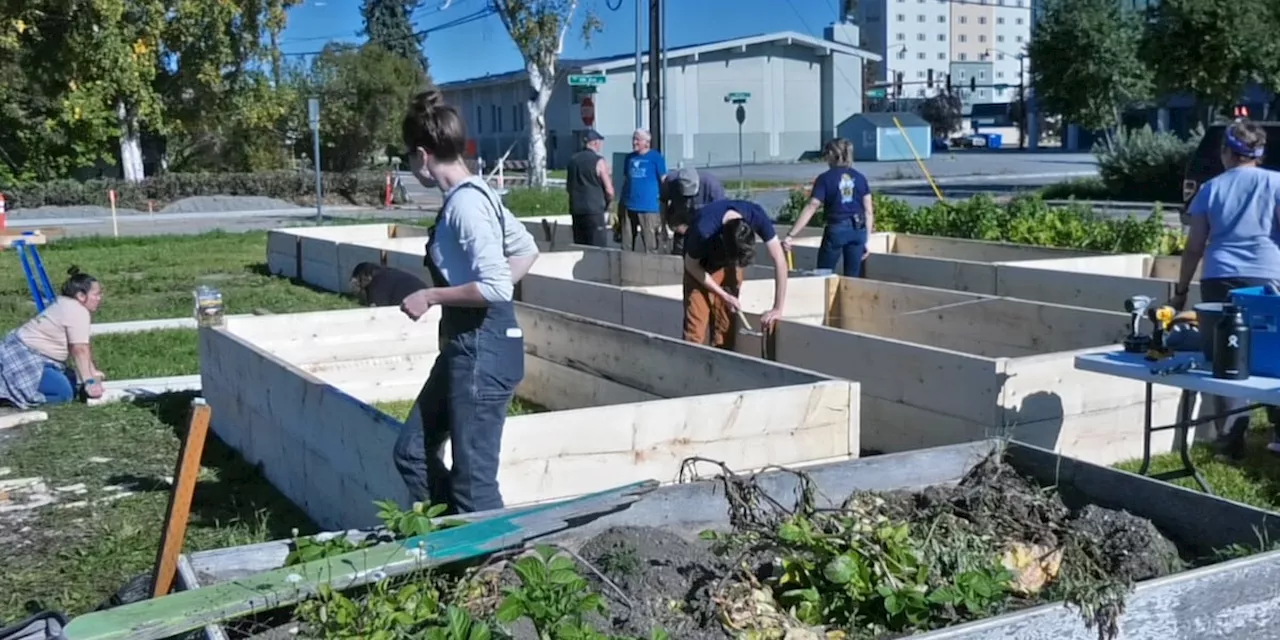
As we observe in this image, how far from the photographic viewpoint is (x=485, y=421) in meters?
4.40

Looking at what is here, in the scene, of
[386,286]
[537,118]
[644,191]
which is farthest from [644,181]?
[537,118]

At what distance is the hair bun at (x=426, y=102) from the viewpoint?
4.31 m

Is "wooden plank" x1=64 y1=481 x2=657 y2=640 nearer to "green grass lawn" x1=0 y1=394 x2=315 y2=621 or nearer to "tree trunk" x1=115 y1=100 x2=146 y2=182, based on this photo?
"green grass lawn" x1=0 y1=394 x2=315 y2=621

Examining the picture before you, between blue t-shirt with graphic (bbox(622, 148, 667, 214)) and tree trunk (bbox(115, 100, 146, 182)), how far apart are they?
23.4 meters

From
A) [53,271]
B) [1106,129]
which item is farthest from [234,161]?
[1106,129]

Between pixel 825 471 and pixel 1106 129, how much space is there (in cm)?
3929

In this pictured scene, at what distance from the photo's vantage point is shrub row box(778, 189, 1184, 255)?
12.7m

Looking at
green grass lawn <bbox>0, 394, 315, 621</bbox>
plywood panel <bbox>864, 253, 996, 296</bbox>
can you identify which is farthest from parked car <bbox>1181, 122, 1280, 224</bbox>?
green grass lawn <bbox>0, 394, 315, 621</bbox>

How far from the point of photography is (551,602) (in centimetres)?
295

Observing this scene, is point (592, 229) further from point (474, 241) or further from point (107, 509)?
point (474, 241)

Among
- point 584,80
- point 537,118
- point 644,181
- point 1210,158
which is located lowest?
Result: point 644,181

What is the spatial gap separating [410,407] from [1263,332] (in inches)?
214

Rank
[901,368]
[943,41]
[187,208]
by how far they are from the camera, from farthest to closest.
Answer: [943,41]
[187,208]
[901,368]

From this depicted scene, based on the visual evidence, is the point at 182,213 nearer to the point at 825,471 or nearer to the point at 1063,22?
the point at 1063,22
